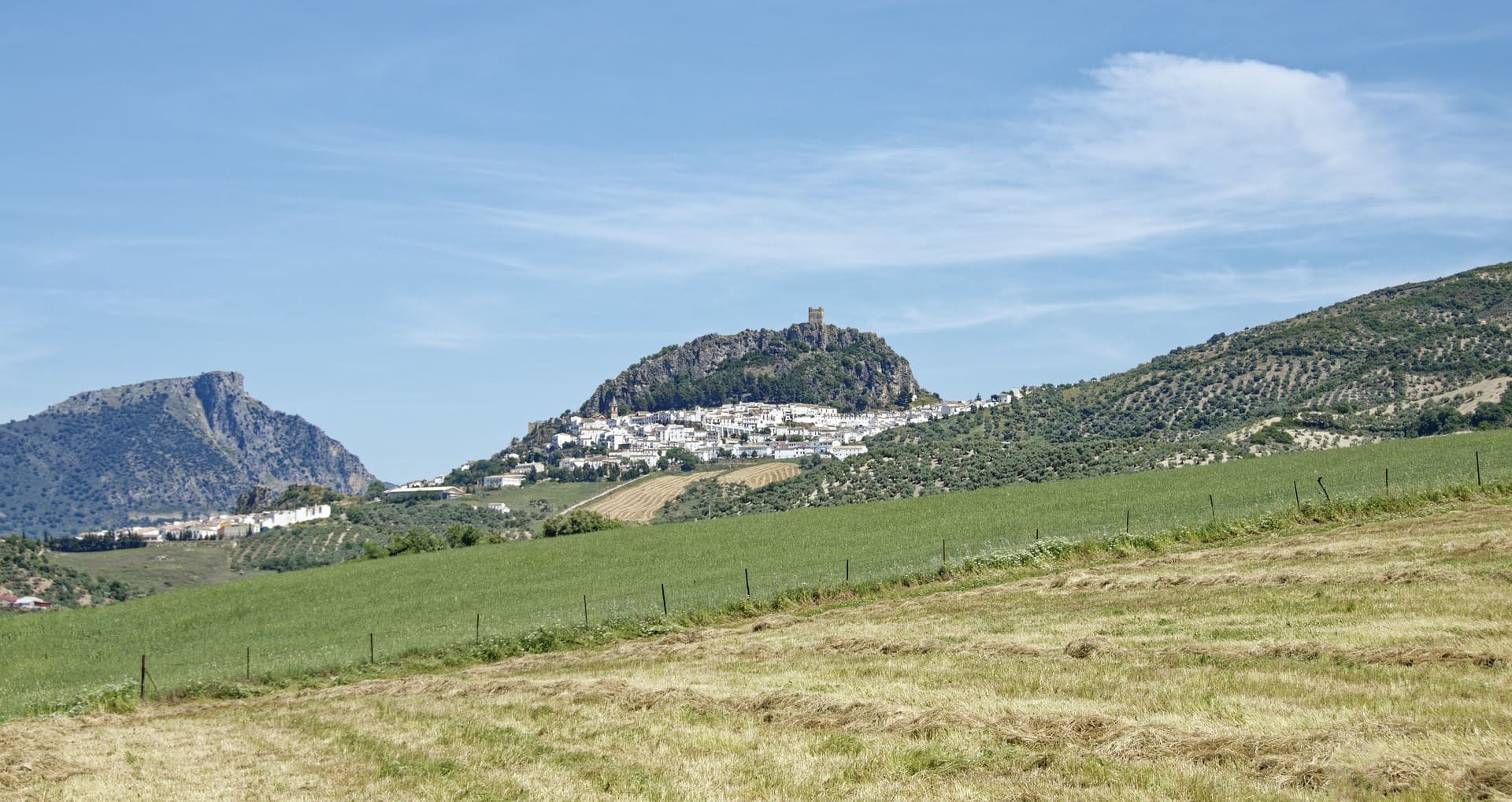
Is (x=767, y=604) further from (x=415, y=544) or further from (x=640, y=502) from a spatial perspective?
(x=640, y=502)

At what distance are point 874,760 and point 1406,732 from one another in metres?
5.74

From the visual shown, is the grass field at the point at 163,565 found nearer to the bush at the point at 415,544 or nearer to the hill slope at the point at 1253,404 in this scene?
the bush at the point at 415,544

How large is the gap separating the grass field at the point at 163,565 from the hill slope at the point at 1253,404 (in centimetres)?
5663

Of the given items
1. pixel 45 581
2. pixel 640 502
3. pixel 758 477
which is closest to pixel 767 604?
pixel 45 581

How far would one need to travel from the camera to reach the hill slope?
10975 centimetres

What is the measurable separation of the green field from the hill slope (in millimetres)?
39386

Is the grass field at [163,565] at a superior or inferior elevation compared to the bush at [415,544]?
inferior

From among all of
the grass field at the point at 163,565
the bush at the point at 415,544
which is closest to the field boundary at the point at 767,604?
the bush at the point at 415,544

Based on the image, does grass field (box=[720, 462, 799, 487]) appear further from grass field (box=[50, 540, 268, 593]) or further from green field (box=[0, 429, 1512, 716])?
green field (box=[0, 429, 1512, 716])

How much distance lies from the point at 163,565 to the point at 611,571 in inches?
4443

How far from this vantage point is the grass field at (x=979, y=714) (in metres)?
12.7

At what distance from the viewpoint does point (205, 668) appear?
129 ft

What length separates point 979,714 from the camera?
16094 mm

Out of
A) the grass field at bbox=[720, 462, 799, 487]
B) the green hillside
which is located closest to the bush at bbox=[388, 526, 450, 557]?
the green hillside
